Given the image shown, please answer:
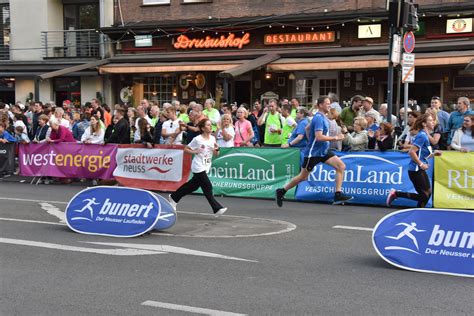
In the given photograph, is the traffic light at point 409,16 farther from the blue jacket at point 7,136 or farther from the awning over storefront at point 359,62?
the blue jacket at point 7,136

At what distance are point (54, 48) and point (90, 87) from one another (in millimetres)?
2928

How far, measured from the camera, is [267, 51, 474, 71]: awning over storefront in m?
18.4

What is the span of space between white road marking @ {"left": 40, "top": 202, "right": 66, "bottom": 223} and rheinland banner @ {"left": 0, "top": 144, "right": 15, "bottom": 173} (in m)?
5.01

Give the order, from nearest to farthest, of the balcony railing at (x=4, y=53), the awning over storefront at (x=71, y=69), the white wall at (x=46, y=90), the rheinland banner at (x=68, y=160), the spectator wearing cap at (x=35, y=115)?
1. the rheinland banner at (x=68, y=160)
2. the spectator wearing cap at (x=35, y=115)
3. the awning over storefront at (x=71, y=69)
4. the white wall at (x=46, y=90)
5. the balcony railing at (x=4, y=53)

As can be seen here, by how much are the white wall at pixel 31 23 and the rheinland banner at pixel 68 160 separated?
13695mm

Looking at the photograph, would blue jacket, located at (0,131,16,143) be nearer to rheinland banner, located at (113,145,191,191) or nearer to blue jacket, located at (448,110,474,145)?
rheinland banner, located at (113,145,191,191)

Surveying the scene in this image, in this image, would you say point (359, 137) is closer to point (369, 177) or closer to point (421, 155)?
point (369, 177)

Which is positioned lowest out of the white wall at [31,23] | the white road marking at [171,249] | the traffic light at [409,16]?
the white road marking at [171,249]

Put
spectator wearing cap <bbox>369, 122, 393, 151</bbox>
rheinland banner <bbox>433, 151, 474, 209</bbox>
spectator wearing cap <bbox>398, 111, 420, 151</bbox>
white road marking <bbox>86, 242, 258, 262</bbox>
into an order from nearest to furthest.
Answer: white road marking <bbox>86, 242, 258, 262</bbox> < rheinland banner <bbox>433, 151, 474, 209</bbox> < spectator wearing cap <bbox>398, 111, 420, 151</bbox> < spectator wearing cap <bbox>369, 122, 393, 151</bbox>

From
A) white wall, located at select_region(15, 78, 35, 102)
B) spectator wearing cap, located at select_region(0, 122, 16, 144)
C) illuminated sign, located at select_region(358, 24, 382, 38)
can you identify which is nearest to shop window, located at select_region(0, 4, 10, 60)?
white wall, located at select_region(15, 78, 35, 102)

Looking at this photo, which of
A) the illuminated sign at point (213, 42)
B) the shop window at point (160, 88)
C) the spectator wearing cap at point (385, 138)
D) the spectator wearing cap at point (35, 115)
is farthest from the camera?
the shop window at point (160, 88)

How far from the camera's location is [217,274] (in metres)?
6.38

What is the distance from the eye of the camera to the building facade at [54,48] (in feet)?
87.6

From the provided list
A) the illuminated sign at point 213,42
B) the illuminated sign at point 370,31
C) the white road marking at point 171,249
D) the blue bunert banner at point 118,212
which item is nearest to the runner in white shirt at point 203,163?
the blue bunert banner at point 118,212
